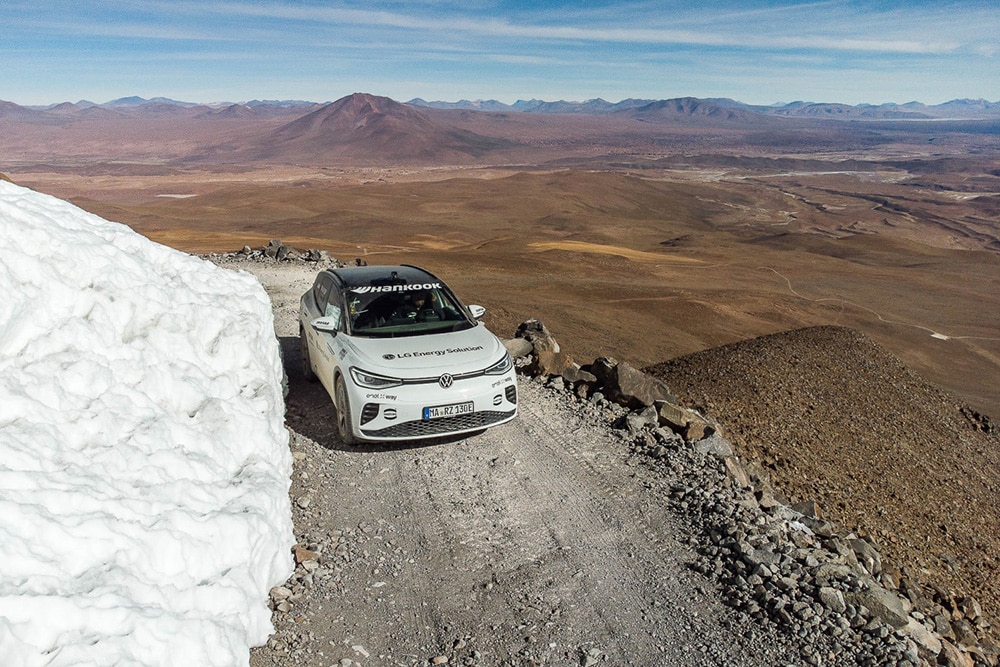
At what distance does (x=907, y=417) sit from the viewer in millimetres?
11438

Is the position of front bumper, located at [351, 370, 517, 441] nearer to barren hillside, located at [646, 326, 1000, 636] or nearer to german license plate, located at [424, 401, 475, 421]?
german license plate, located at [424, 401, 475, 421]

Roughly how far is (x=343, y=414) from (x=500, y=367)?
1593 millimetres

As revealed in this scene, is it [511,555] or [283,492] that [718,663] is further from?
[283,492]

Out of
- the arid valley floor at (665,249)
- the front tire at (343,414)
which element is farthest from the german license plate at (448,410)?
the arid valley floor at (665,249)

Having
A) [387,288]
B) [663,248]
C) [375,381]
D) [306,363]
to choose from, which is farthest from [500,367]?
[663,248]

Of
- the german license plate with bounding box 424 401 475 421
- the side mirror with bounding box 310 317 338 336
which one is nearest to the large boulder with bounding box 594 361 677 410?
the german license plate with bounding box 424 401 475 421

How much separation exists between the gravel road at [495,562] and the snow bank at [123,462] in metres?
0.45

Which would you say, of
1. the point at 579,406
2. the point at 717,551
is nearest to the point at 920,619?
the point at 717,551

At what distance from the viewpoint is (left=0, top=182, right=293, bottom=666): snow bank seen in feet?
10.2

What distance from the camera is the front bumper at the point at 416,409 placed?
636 centimetres

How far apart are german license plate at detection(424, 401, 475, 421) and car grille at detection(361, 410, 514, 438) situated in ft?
0.15

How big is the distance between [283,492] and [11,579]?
2049mm

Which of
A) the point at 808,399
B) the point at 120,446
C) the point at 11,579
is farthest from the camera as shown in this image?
the point at 808,399

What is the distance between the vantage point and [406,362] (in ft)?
21.4
